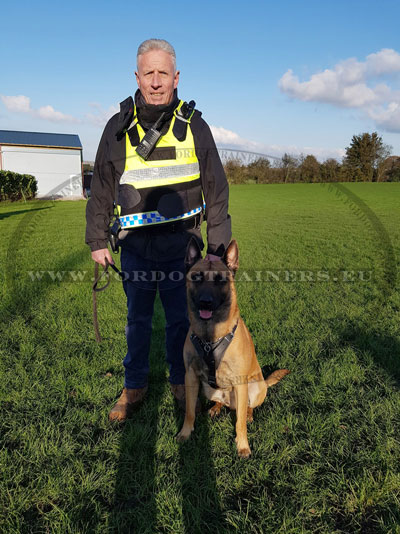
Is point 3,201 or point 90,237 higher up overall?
point 90,237

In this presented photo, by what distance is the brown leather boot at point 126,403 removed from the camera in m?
3.00

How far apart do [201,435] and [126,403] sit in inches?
29.8

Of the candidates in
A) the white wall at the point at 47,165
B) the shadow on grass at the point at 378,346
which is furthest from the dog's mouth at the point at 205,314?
the white wall at the point at 47,165

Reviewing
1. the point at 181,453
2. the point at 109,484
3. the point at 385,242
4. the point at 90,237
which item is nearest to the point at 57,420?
the point at 109,484

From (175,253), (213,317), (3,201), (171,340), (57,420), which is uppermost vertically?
(175,253)

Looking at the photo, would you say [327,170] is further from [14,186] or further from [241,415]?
[14,186]

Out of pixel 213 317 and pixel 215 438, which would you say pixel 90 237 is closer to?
pixel 213 317

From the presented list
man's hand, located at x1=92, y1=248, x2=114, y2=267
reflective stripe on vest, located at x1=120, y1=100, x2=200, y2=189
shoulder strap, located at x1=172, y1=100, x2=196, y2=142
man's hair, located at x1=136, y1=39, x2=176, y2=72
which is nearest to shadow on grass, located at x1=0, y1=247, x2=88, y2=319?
man's hand, located at x1=92, y1=248, x2=114, y2=267

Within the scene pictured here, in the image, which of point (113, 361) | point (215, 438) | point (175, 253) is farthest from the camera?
point (113, 361)

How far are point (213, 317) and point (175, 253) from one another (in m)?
0.65

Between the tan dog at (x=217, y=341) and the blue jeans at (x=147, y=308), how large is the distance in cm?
35

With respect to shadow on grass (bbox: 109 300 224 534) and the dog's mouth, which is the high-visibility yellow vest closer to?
the dog's mouth

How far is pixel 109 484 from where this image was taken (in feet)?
7.68

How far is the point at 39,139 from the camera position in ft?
151
